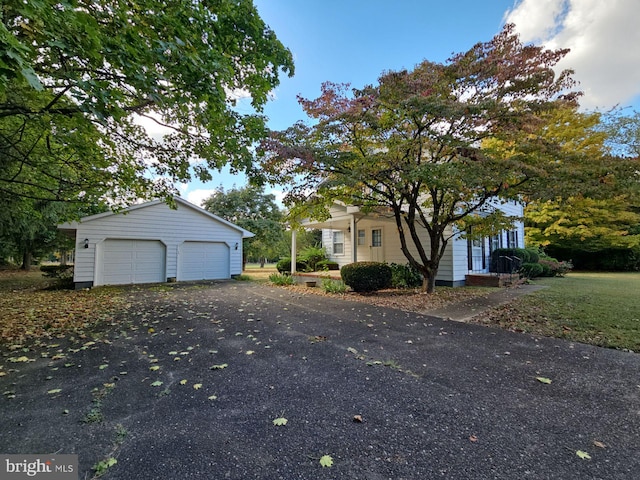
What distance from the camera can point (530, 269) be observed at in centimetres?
1425

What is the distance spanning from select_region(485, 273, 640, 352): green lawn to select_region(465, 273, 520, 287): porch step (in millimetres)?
2422

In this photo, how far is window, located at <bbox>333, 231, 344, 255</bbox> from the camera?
16.6m

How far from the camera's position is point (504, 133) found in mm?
8031

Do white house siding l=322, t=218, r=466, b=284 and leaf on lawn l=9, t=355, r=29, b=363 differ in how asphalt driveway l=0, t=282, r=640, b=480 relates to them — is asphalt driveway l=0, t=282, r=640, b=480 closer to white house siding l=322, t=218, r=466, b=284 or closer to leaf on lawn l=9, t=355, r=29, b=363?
leaf on lawn l=9, t=355, r=29, b=363

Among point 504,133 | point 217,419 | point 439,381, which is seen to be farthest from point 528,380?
point 504,133

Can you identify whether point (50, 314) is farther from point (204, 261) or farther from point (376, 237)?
point (376, 237)

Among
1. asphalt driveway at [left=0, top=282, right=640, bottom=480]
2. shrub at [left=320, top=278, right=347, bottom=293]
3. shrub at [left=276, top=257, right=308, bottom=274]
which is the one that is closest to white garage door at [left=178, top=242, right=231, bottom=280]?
shrub at [left=276, top=257, right=308, bottom=274]

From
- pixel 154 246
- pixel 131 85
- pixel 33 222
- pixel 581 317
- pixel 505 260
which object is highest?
pixel 131 85

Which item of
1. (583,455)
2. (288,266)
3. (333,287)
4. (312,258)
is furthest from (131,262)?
(583,455)

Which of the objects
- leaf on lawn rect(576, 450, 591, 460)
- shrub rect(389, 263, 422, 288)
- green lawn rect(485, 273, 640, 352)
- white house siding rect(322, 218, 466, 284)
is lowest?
leaf on lawn rect(576, 450, 591, 460)

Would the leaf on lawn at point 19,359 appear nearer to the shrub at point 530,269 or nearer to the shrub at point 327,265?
the shrub at point 327,265

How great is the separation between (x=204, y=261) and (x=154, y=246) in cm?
245

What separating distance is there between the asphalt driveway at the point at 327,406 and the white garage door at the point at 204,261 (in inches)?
388

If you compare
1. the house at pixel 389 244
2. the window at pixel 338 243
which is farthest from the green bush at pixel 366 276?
the window at pixel 338 243
